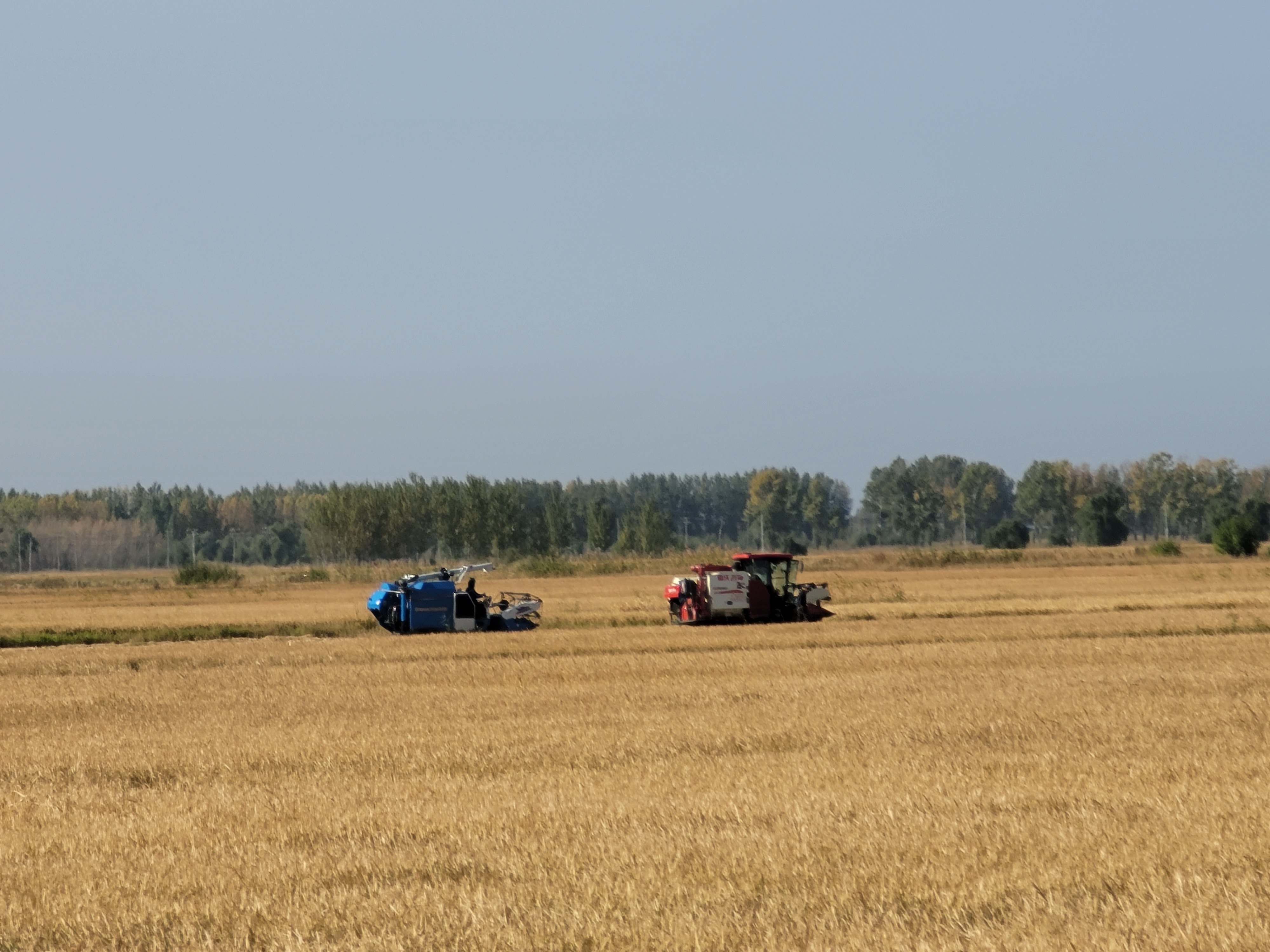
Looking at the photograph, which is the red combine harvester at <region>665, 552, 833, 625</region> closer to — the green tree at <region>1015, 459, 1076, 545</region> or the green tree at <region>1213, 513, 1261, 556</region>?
the green tree at <region>1213, 513, 1261, 556</region>

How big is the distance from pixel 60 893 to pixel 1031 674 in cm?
1686

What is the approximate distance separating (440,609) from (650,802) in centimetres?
2584

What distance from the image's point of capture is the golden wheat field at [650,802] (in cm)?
759

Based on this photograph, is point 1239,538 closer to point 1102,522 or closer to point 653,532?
point 1102,522

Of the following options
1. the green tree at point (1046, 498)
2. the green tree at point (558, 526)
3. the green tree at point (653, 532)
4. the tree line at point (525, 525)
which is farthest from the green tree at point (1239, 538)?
the green tree at point (1046, 498)

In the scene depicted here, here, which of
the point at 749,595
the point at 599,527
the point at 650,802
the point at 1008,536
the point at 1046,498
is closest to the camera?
the point at 650,802

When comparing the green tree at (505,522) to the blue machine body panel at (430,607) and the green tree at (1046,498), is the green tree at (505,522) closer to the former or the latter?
the green tree at (1046,498)

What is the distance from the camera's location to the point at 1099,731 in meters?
15.0

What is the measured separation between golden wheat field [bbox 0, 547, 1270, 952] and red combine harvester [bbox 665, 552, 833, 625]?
1100 centimetres

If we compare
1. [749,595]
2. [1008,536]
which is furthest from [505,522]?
[749,595]

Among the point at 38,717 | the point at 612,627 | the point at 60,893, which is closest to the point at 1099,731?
the point at 60,893

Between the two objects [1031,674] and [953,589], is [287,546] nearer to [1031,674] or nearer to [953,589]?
[953,589]

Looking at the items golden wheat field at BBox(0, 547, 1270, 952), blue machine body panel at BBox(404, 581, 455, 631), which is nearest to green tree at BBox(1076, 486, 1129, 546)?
blue machine body panel at BBox(404, 581, 455, 631)

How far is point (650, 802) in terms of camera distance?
11195 millimetres
